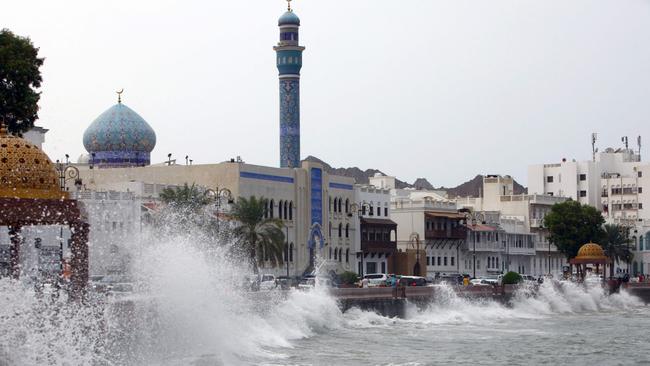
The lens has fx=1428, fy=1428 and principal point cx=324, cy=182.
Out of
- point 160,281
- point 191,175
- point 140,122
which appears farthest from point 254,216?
point 160,281

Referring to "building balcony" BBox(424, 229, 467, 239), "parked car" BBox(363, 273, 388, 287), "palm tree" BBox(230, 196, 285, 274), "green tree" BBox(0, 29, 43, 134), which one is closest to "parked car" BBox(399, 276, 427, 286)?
"parked car" BBox(363, 273, 388, 287)

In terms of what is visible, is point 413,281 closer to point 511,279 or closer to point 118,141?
point 511,279

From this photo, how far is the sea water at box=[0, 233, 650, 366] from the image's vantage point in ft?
78.3

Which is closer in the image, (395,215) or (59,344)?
(59,344)

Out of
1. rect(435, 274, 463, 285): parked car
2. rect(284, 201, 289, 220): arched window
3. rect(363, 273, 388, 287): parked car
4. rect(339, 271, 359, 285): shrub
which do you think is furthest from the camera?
rect(435, 274, 463, 285): parked car

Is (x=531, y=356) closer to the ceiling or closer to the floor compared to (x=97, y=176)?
closer to the floor

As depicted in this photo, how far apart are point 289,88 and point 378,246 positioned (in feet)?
37.8

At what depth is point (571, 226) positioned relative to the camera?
104312mm

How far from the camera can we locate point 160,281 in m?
33.4

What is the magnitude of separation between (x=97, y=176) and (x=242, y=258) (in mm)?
14069

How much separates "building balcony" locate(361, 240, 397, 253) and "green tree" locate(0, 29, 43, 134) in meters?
48.7

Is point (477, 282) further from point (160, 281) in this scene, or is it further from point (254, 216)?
point (160, 281)

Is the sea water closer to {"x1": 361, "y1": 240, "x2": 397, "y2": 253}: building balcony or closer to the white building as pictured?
{"x1": 361, "y1": 240, "x2": 397, "y2": 253}: building balcony

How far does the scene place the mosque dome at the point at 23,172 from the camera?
24.2 m
